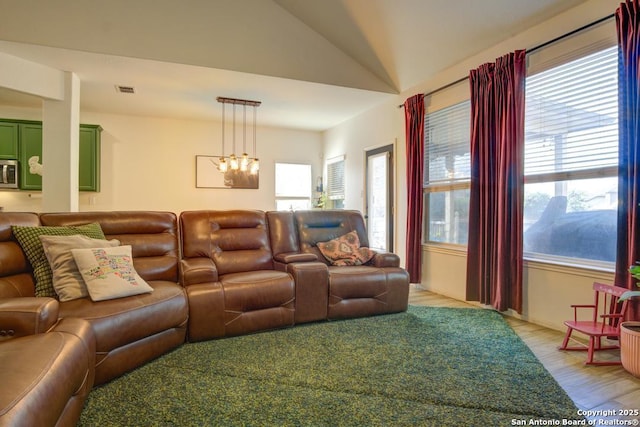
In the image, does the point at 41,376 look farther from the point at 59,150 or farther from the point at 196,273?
the point at 59,150

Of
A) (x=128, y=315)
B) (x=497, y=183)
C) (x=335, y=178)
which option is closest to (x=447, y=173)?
(x=497, y=183)

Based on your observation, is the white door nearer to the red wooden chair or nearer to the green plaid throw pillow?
the red wooden chair

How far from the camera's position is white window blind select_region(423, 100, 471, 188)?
4.00 metres

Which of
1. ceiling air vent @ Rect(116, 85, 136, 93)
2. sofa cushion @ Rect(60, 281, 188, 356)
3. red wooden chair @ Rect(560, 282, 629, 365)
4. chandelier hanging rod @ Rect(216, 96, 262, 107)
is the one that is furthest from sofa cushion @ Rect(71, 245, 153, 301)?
chandelier hanging rod @ Rect(216, 96, 262, 107)

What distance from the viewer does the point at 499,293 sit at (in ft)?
10.9

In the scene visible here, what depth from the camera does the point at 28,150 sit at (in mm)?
5000

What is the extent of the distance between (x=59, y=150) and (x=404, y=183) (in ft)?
14.3

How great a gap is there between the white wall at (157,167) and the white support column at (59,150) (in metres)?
1.59

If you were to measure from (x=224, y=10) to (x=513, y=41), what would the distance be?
10.5 ft

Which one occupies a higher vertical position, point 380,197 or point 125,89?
point 125,89

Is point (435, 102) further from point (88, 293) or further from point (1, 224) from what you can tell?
point (1, 224)

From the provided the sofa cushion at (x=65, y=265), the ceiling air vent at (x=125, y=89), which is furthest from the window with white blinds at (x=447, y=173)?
the ceiling air vent at (x=125, y=89)

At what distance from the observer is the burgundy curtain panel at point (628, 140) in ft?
7.75

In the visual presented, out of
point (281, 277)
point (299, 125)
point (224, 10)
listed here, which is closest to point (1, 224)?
point (281, 277)
